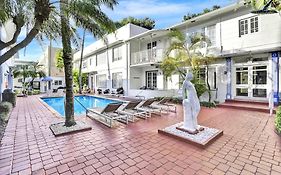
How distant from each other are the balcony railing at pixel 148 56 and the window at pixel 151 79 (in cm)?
210

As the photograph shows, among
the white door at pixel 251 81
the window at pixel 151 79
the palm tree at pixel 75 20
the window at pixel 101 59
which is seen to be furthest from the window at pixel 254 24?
the window at pixel 101 59

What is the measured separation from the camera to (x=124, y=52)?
21734 millimetres

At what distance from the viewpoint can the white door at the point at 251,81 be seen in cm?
1223

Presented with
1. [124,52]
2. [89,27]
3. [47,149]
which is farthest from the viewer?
[124,52]

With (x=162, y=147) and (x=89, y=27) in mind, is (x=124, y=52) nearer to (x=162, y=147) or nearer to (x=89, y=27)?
(x=89, y=27)

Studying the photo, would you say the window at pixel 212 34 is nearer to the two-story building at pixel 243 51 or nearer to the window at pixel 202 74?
the two-story building at pixel 243 51

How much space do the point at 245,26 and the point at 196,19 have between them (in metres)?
3.73

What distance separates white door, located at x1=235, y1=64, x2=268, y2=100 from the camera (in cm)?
1223

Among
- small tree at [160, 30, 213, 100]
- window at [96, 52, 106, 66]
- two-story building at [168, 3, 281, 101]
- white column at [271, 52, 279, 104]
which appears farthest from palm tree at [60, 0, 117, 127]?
window at [96, 52, 106, 66]

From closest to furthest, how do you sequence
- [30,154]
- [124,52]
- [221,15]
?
[30,154]
[221,15]
[124,52]

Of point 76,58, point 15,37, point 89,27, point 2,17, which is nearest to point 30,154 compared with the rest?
point 15,37

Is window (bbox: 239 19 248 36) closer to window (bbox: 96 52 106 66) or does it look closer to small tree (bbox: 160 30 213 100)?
small tree (bbox: 160 30 213 100)

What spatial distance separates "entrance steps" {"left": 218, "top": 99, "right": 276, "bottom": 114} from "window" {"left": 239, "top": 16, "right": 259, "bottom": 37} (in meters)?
4.95

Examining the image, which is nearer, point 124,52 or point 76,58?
point 124,52
